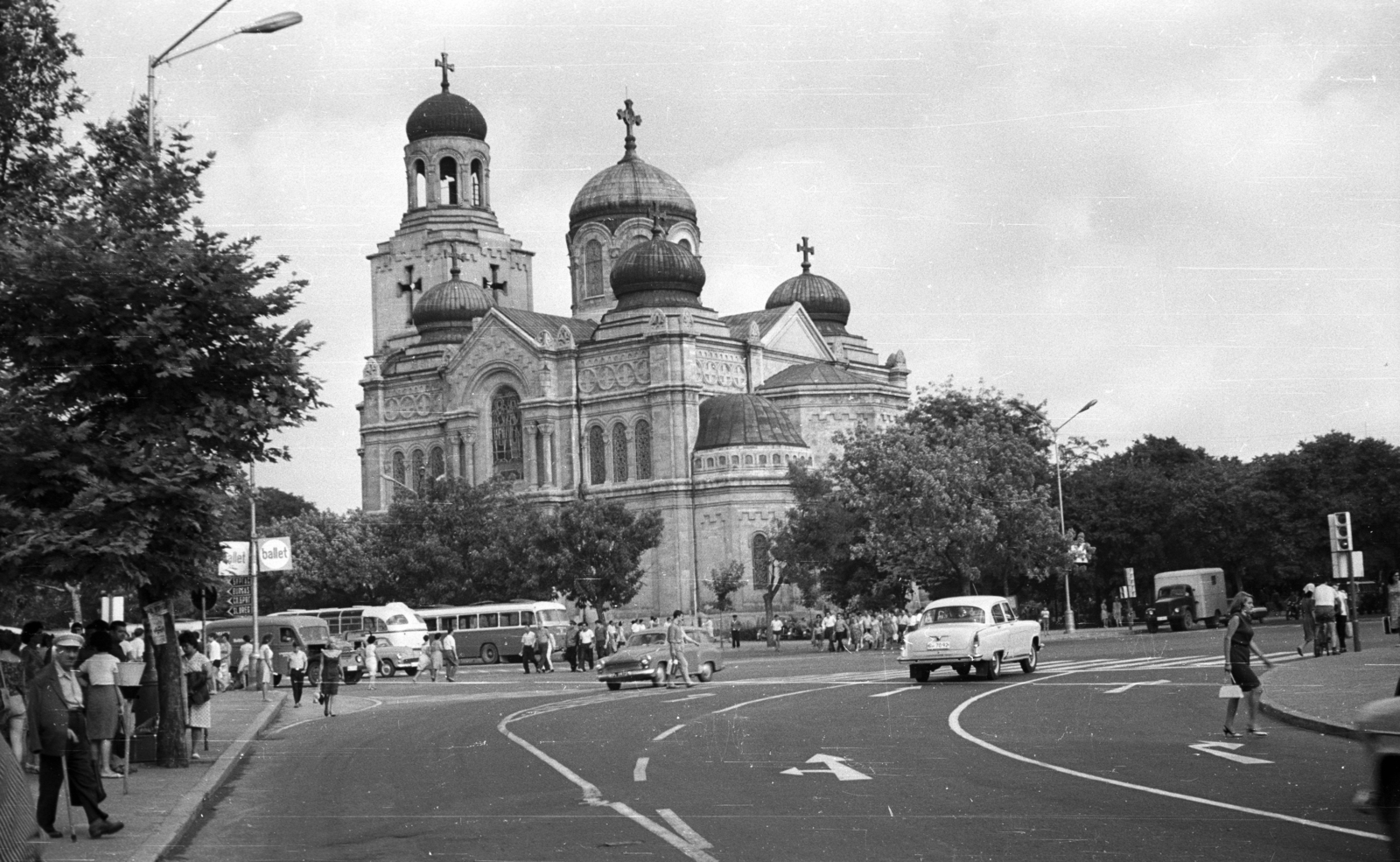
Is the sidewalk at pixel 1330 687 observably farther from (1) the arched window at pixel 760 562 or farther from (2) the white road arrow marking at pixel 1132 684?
(1) the arched window at pixel 760 562

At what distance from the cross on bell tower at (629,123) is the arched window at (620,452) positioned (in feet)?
68.4

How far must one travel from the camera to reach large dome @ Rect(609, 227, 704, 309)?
96.4 m

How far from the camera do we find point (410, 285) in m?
110

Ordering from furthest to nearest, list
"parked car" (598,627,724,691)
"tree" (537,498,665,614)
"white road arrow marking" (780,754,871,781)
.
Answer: "tree" (537,498,665,614), "parked car" (598,627,724,691), "white road arrow marking" (780,754,871,781)

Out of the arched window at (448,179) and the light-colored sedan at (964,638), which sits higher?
the arched window at (448,179)

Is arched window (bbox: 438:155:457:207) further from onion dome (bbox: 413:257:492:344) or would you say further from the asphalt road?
the asphalt road

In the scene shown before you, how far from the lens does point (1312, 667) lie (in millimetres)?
32469

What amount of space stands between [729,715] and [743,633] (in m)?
59.7

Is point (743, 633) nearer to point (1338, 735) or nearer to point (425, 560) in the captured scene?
point (425, 560)

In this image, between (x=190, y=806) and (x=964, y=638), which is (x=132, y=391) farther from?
(x=964, y=638)

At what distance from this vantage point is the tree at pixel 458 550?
3091 inches

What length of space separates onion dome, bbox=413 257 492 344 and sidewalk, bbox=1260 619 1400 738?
72.3 m

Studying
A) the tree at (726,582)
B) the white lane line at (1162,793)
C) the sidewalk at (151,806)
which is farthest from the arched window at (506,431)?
the white lane line at (1162,793)

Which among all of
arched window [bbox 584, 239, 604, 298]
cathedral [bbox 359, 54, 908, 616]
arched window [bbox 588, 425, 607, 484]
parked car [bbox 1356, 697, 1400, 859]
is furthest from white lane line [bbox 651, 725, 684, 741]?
arched window [bbox 584, 239, 604, 298]
